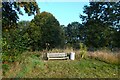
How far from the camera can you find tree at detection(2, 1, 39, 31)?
334 inches

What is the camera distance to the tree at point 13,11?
27.8 ft

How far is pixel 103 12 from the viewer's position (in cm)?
2080

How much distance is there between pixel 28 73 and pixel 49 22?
11.7 m

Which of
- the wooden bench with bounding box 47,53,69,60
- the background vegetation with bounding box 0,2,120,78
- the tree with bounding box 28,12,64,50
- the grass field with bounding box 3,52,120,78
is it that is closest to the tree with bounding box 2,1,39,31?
the background vegetation with bounding box 0,2,120,78

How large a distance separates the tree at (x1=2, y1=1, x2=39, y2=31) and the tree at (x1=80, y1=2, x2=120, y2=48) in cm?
1049

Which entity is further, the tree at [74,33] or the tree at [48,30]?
the tree at [74,33]

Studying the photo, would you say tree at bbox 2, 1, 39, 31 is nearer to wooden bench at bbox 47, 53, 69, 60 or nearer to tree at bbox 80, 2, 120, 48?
wooden bench at bbox 47, 53, 69, 60

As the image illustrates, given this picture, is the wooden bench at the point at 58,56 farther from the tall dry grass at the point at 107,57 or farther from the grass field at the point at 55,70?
the grass field at the point at 55,70

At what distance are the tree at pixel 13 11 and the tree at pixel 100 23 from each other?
10.5 m

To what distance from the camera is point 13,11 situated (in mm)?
9281

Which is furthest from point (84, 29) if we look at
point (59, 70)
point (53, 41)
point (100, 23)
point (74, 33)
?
point (59, 70)

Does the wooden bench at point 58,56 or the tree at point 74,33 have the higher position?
the tree at point 74,33

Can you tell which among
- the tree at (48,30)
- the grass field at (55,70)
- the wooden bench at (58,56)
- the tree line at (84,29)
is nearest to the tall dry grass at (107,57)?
the grass field at (55,70)

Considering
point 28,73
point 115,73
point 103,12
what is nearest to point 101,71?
point 115,73
